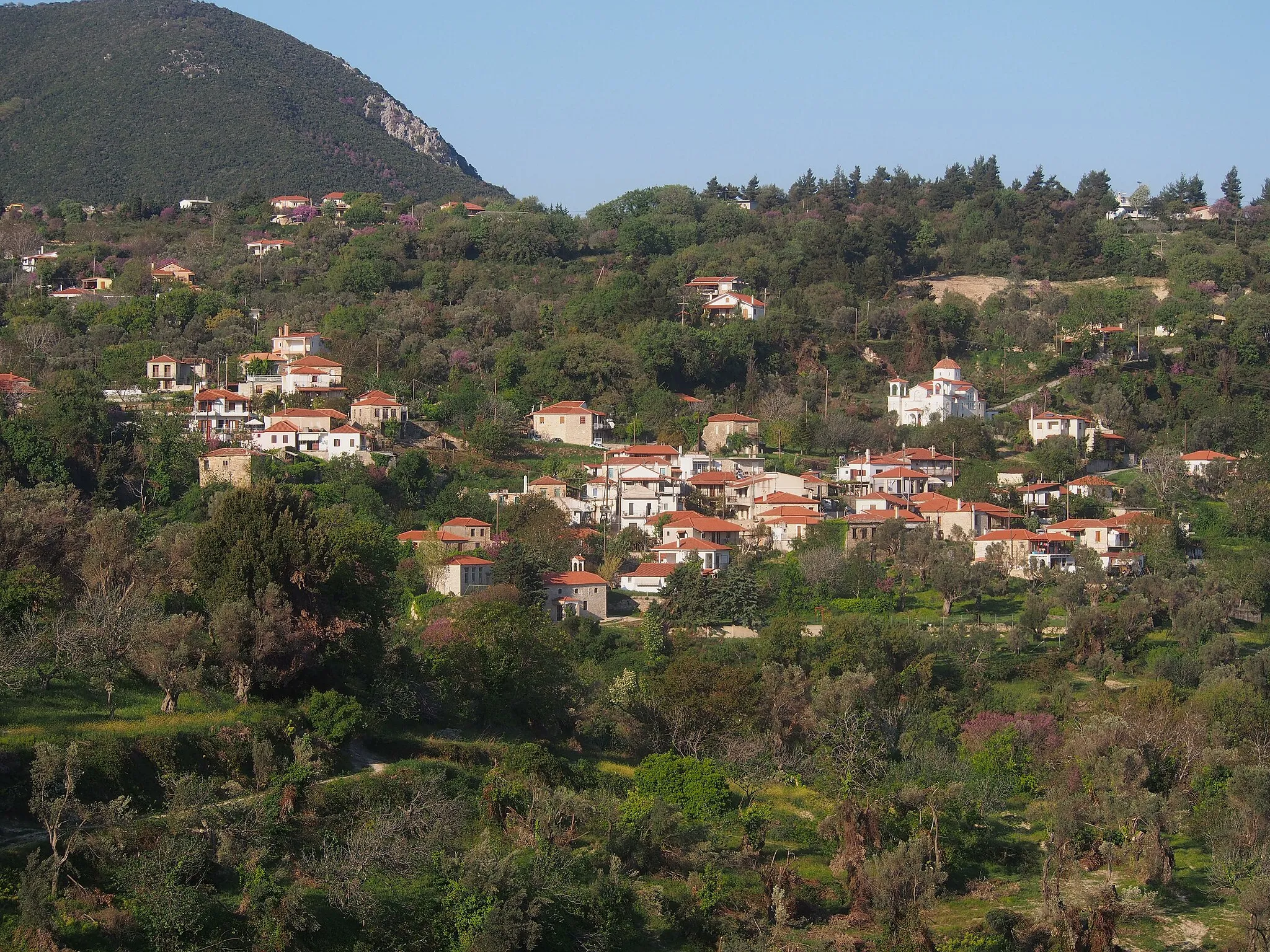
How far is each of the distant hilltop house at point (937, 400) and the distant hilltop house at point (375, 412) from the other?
66.2 ft

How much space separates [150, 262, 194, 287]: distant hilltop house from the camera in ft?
260

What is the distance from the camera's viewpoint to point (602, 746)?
30719 millimetres

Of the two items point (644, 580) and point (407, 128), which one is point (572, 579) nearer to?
point (644, 580)

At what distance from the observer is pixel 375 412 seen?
59.9m

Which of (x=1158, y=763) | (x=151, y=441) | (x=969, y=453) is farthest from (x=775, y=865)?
(x=969, y=453)

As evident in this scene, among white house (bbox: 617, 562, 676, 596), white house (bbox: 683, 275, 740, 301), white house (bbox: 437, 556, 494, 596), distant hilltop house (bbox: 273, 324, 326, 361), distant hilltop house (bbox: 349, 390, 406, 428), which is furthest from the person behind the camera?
white house (bbox: 683, 275, 740, 301)

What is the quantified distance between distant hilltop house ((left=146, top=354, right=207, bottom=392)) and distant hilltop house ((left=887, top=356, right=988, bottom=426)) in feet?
87.9

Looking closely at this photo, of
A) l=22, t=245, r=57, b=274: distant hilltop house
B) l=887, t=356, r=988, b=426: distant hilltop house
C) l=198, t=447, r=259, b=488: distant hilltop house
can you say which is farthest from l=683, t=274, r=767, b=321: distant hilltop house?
l=22, t=245, r=57, b=274: distant hilltop house

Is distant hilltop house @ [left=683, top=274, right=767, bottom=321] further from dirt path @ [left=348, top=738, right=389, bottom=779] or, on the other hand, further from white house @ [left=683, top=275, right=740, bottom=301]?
dirt path @ [left=348, top=738, right=389, bottom=779]

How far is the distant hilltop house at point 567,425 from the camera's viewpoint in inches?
2509

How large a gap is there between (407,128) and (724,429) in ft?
303

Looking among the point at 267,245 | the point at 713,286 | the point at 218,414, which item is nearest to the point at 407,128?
the point at 267,245

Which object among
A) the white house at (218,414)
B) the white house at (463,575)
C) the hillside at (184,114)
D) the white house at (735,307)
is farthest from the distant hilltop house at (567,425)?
the hillside at (184,114)

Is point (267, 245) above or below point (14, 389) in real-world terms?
above
